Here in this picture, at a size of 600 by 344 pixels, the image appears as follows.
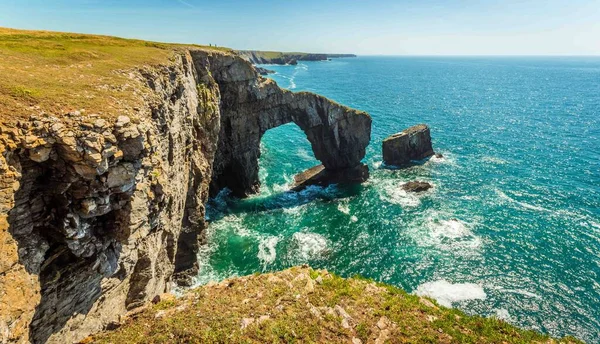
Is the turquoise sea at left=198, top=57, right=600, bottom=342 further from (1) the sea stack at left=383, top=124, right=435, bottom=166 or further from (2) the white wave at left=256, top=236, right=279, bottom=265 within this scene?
(1) the sea stack at left=383, top=124, right=435, bottom=166

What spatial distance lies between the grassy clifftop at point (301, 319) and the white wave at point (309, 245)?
2260 cm

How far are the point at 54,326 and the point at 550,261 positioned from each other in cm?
4945

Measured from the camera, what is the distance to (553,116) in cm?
10725

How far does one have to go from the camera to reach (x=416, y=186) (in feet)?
193

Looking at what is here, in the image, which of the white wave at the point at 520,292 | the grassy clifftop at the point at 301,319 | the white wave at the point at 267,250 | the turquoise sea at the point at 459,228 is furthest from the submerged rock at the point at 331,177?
the grassy clifftop at the point at 301,319

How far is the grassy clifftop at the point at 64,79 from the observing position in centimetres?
1580

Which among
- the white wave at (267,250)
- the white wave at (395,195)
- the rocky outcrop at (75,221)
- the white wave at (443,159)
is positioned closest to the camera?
the rocky outcrop at (75,221)

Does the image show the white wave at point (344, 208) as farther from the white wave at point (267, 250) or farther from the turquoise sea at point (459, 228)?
the white wave at point (267, 250)

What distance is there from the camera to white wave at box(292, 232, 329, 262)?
41.8 m

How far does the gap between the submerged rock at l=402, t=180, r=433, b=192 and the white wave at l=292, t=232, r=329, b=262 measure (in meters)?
22.1

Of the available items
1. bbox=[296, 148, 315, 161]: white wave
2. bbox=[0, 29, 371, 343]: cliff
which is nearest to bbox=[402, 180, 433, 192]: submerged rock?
bbox=[296, 148, 315, 161]: white wave

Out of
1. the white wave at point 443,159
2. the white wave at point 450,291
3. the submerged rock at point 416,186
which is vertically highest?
the white wave at point 443,159

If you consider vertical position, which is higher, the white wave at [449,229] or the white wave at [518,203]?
the white wave at [518,203]

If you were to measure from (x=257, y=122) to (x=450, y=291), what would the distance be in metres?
39.6
